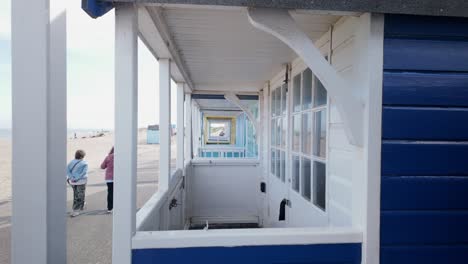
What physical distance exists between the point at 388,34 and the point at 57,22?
155 cm

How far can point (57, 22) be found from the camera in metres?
1.23

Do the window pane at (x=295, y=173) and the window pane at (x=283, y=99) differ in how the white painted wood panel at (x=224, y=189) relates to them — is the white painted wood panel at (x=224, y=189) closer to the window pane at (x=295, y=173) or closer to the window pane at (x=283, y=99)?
the window pane at (x=283, y=99)

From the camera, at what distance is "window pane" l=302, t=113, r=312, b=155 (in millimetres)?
2545

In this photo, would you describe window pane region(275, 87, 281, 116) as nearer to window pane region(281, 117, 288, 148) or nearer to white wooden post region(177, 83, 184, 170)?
window pane region(281, 117, 288, 148)

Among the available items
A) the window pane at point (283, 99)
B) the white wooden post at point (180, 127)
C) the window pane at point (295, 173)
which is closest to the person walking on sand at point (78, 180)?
→ the white wooden post at point (180, 127)

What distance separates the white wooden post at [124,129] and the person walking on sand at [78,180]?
4.24 m

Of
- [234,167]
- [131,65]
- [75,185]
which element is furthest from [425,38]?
[75,185]

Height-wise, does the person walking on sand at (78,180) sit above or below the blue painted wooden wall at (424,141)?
below

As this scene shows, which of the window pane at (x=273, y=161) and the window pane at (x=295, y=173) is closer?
the window pane at (x=295, y=173)

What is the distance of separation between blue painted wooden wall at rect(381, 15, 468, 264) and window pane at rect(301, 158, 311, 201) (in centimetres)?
116

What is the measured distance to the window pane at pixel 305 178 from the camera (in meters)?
2.61

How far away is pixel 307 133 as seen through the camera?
8.70 feet

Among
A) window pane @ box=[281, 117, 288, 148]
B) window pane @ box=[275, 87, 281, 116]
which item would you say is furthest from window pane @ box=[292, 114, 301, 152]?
window pane @ box=[275, 87, 281, 116]

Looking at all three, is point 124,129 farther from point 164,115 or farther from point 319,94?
point 319,94
